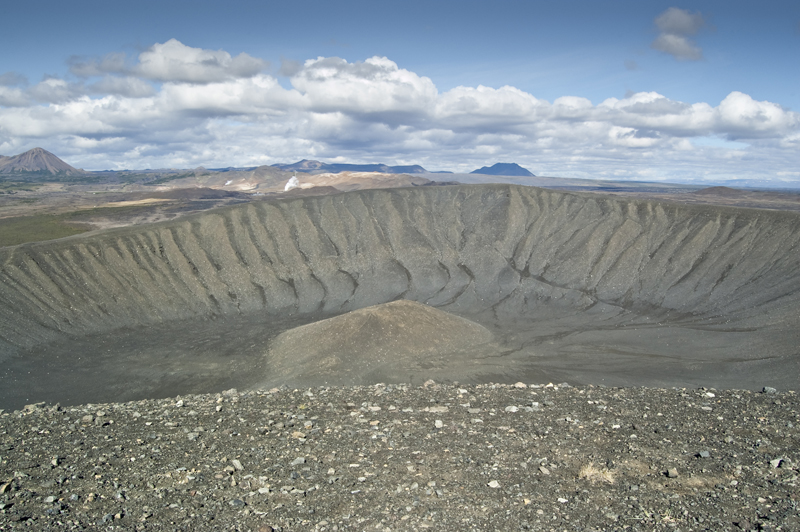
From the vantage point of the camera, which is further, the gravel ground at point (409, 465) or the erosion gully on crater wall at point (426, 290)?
the erosion gully on crater wall at point (426, 290)

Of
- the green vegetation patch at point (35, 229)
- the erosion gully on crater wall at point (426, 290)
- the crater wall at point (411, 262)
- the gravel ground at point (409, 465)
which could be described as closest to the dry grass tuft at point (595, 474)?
the gravel ground at point (409, 465)

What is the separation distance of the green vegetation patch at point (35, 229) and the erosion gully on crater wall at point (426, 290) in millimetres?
38128

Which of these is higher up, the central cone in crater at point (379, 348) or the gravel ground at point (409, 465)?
the gravel ground at point (409, 465)

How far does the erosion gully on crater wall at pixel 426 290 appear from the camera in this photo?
34.1 meters

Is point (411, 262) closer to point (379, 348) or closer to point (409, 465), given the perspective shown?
point (379, 348)

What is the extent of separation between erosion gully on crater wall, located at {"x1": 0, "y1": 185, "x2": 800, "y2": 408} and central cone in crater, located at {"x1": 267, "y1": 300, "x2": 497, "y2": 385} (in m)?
0.40

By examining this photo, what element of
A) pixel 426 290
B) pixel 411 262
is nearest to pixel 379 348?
pixel 426 290

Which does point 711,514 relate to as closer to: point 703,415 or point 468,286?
point 703,415

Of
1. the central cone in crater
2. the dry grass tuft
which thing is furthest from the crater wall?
the dry grass tuft

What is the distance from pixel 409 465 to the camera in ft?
42.4

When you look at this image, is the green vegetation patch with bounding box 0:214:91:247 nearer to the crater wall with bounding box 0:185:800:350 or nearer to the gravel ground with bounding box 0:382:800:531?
the crater wall with bounding box 0:185:800:350

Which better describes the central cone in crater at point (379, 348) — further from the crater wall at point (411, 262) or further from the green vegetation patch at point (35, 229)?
the green vegetation patch at point (35, 229)

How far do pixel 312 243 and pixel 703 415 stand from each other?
180ft

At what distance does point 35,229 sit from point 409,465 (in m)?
103
